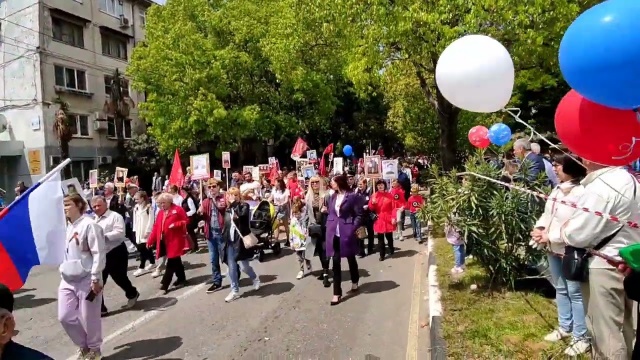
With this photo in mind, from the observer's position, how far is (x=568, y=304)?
4.74m

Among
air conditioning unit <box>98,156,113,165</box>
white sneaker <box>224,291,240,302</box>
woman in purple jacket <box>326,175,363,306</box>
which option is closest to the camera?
woman in purple jacket <box>326,175,363,306</box>

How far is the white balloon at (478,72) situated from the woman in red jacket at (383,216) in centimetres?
584

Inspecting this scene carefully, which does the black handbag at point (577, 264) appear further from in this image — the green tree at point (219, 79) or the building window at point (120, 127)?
the building window at point (120, 127)

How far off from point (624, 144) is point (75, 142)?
29.6 m

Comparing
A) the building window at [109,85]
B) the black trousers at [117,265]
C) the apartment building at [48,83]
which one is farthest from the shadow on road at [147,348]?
the building window at [109,85]

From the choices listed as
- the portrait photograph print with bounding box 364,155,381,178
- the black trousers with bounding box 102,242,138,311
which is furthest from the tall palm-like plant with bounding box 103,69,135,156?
the black trousers with bounding box 102,242,138,311

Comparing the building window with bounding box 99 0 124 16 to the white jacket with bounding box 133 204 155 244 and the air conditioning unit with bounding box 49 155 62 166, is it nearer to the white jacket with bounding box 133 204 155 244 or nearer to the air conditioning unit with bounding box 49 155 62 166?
the air conditioning unit with bounding box 49 155 62 166

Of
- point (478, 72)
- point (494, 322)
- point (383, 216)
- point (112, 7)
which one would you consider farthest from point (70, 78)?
point (478, 72)

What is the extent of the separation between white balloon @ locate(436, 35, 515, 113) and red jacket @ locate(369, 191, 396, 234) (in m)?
5.83

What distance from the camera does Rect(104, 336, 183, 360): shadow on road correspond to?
221 inches

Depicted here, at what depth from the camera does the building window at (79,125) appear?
91.1ft

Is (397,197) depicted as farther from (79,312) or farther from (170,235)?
(79,312)

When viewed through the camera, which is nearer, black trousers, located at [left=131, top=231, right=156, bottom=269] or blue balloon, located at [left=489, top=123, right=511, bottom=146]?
blue balloon, located at [left=489, top=123, right=511, bottom=146]

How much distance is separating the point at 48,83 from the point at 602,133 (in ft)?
93.8
